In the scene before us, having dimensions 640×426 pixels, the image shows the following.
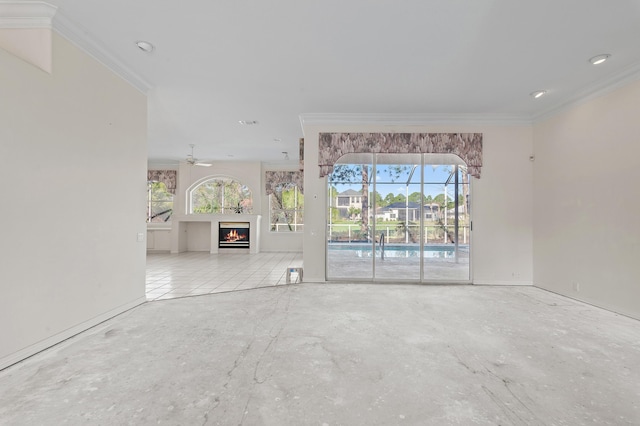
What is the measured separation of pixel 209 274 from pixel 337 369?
4.39 m

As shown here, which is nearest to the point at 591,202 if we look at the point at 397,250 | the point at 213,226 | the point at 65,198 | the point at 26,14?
the point at 397,250

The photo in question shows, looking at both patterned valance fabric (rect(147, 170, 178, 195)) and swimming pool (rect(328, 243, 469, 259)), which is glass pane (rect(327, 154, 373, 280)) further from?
patterned valance fabric (rect(147, 170, 178, 195))

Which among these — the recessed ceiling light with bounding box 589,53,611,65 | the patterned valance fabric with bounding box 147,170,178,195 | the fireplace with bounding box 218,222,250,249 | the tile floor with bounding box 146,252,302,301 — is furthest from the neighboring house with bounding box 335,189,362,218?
the patterned valance fabric with bounding box 147,170,178,195

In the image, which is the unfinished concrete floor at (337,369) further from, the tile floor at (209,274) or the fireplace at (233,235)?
the fireplace at (233,235)

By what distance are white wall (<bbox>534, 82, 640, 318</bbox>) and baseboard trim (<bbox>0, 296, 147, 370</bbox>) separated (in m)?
6.07

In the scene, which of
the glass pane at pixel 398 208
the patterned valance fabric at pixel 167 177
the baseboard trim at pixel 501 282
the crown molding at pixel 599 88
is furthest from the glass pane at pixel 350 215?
the patterned valance fabric at pixel 167 177

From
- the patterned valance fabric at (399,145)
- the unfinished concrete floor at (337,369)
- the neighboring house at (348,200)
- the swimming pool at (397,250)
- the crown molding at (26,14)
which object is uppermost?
the crown molding at (26,14)

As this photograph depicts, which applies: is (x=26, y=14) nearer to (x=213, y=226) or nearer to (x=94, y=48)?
(x=94, y=48)

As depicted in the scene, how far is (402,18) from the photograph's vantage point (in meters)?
2.50

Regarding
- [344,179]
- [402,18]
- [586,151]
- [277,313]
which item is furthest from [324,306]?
[586,151]

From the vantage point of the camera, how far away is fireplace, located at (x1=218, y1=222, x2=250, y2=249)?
367 inches

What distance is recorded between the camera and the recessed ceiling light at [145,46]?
9.51 ft

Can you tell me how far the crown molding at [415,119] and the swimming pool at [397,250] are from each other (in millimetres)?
2182

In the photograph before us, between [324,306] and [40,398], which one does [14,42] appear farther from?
[324,306]
